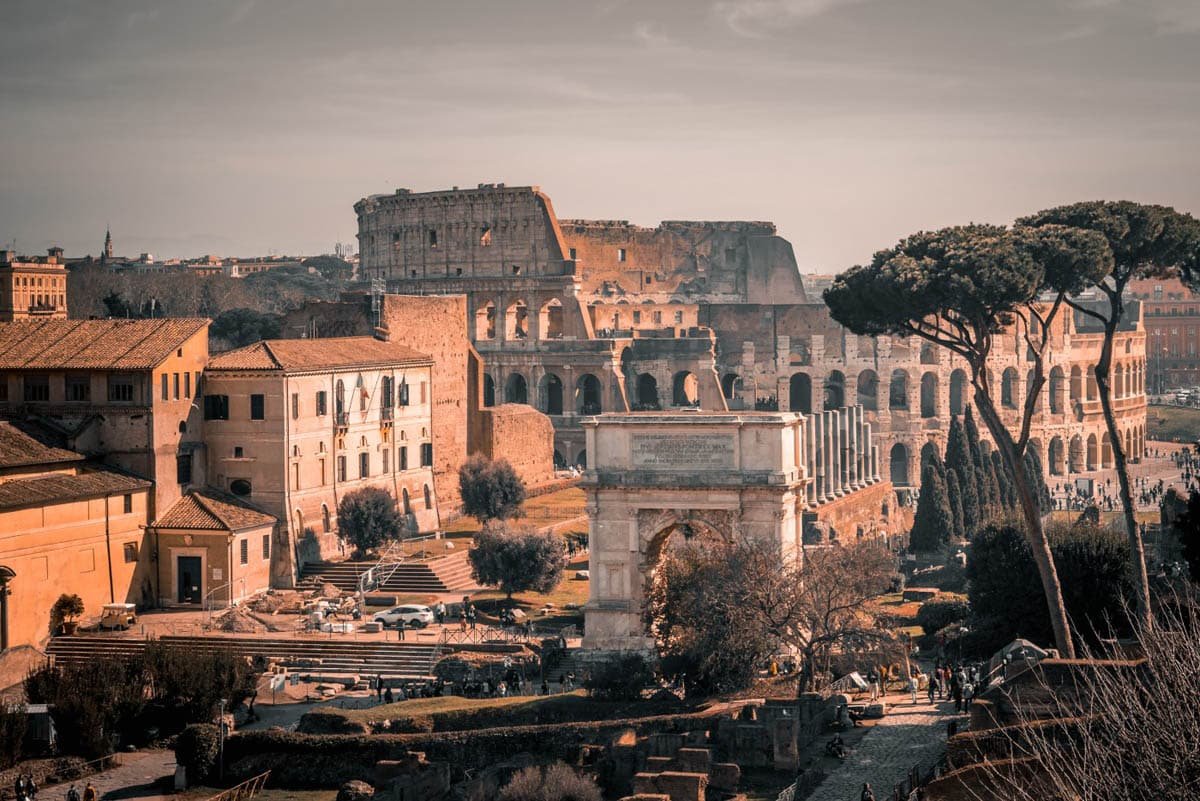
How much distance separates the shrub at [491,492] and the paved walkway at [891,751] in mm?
23796

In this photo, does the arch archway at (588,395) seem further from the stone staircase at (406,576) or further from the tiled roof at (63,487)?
the tiled roof at (63,487)

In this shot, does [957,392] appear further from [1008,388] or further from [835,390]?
[835,390]

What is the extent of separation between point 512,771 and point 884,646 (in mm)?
9565

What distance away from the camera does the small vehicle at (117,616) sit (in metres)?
46.8

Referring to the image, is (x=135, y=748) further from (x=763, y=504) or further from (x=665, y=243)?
(x=665, y=243)

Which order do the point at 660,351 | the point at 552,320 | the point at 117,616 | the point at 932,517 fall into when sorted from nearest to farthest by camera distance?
the point at 117,616
the point at 932,517
the point at 660,351
the point at 552,320

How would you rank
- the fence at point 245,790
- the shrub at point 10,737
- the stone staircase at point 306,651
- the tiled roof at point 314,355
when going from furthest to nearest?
the tiled roof at point 314,355 < the stone staircase at point 306,651 < the shrub at point 10,737 < the fence at point 245,790

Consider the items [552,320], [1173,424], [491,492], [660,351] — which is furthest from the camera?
[1173,424]

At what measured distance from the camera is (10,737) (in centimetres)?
3788

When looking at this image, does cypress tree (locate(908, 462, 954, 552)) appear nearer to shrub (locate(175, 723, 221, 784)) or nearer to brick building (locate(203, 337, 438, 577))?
brick building (locate(203, 337, 438, 577))

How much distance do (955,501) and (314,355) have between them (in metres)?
24.3

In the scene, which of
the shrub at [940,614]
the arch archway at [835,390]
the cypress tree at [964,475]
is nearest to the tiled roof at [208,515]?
the shrub at [940,614]

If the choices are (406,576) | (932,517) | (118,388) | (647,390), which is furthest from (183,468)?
(647,390)

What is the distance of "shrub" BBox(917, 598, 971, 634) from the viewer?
1859 inches
